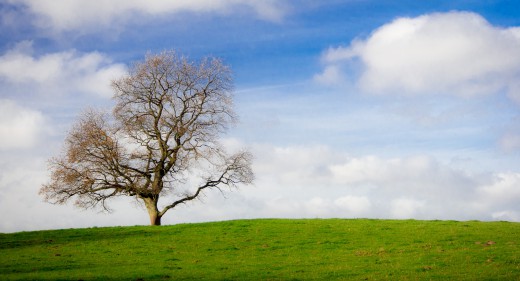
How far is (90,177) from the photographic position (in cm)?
4697

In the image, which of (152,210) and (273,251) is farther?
(152,210)

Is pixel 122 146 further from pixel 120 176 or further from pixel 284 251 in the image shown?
pixel 284 251

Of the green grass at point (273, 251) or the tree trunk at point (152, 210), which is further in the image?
the tree trunk at point (152, 210)

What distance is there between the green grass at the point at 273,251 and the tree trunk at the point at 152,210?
476cm

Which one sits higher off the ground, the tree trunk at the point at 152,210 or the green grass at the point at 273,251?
the tree trunk at the point at 152,210

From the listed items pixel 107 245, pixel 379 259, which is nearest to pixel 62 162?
pixel 107 245

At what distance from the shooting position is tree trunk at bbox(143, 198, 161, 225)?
48.6m

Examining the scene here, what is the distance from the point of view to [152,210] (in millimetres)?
48656

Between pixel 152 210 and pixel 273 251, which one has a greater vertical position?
pixel 152 210

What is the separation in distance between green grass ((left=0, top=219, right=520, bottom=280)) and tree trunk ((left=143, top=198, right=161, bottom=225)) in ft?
15.6

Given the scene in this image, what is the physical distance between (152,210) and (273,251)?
61.5 feet

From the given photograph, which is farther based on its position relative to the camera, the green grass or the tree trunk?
the tree trunk

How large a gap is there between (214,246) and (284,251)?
518cm

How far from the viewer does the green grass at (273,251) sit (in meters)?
25.7
